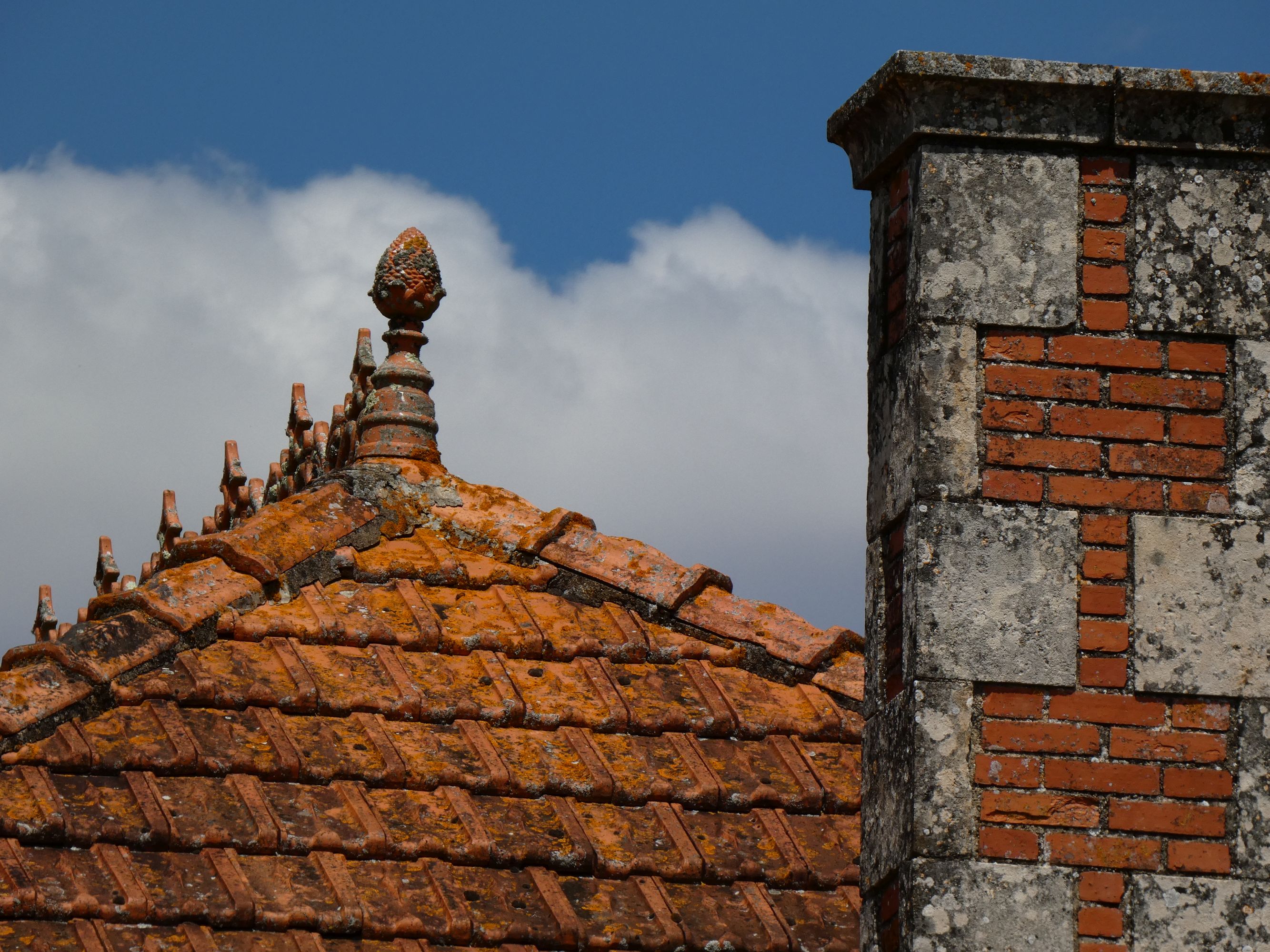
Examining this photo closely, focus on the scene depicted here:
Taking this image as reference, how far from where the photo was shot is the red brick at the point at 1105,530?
4.16 meters

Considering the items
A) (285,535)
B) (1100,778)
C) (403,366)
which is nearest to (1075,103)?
(1100,778)

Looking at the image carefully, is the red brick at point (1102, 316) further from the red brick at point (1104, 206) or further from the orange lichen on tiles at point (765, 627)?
the orange lichen on tiles at point (765, 627)

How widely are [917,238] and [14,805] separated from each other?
9.01 ft

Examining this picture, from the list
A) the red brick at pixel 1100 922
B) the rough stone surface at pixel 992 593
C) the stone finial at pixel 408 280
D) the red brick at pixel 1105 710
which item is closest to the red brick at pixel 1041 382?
the rough stone surface at pixel 992 593

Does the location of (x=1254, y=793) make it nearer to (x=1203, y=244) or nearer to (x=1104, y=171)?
(x=1203, y=244)

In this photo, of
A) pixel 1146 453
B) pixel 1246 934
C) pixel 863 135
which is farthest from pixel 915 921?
pixel 863 135

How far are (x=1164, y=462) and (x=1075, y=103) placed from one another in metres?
0.87

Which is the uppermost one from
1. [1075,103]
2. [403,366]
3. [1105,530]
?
[1075,103]

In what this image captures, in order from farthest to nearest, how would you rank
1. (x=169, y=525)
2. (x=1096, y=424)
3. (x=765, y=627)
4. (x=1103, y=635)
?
(x=169, y=525), (x=765, y=627), (x=1096, y=424), (x=1103, y=635)

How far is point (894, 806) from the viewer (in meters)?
4.09

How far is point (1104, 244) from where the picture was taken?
432 centimetres

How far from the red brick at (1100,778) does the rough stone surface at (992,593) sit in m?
0.18

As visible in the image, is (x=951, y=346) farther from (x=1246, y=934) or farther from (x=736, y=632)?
(x=736, y=632)

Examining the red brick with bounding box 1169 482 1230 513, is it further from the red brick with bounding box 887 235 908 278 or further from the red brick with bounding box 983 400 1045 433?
the red brick with bounding box 887 235 908 278
